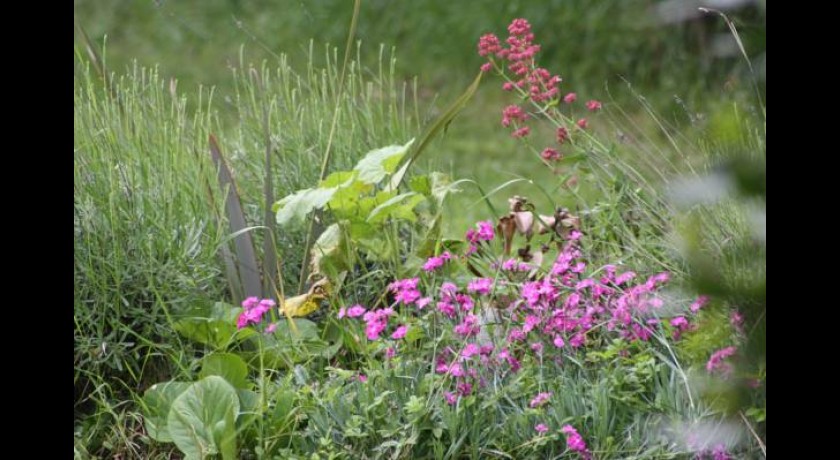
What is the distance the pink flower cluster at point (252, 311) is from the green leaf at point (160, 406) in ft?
0.77

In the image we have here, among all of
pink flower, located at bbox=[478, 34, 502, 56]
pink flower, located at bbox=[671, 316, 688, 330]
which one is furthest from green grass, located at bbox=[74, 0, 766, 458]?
pink flower, located at bbox=[478, 34, 502, 56]

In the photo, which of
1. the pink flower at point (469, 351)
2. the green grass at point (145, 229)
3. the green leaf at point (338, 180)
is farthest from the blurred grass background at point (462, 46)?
the pink flower at point (469, 351)

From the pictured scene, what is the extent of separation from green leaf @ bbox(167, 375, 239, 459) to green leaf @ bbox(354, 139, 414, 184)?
0.83 meters

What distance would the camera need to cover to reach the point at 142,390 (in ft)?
9.96

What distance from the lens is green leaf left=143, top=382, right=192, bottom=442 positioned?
2.68 m

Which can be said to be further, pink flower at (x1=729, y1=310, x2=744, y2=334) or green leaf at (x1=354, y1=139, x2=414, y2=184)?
green leaf at (x1=354, y1=139, x2=414, y2=184)

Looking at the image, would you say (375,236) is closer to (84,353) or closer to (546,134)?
(84,353)

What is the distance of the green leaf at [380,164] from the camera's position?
3143mm

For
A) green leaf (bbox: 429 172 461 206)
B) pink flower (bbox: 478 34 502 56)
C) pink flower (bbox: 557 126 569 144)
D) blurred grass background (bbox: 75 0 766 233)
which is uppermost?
pink flower (bbox: 478 34 502 56)

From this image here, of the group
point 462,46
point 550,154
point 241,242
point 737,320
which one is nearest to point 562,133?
point 550,154

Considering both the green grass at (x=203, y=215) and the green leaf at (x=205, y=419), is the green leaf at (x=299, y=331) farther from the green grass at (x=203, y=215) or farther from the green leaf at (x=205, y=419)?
the green leaf at (x=205, y=419)

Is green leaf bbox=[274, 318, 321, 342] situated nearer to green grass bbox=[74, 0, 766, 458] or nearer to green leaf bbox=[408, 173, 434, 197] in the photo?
green grass bbox=[74, 0, 766, 458]

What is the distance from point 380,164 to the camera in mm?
3209
